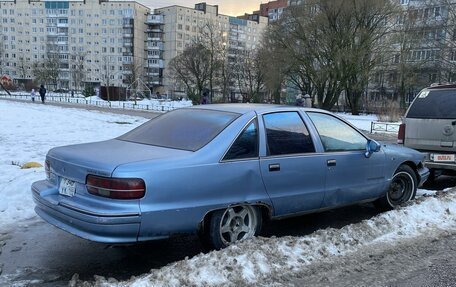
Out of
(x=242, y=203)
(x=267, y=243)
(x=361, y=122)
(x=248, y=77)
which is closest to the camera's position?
(x=267, y=243)

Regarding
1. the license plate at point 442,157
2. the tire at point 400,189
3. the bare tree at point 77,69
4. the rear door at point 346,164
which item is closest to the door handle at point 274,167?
the rear door at point 346,164

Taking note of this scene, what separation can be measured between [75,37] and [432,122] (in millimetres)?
126722

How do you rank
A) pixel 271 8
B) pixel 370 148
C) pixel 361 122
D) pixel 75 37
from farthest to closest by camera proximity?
pixel 271 8 < pixel 75 37 < pixel 361 122 < pixel 370 148

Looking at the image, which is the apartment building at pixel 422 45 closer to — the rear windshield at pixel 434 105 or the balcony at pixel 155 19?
the rear windshield at pixel 434 105

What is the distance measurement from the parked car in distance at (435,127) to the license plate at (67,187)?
6.53 meters

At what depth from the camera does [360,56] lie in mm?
38281

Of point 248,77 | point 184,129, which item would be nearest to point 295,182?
point 184,129

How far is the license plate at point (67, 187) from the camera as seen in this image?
424 centimetres

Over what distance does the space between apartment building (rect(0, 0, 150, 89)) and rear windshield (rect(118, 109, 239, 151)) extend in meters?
113

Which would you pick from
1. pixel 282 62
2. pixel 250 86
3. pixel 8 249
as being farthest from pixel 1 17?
pixel 8 249

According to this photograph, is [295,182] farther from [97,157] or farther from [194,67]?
[194,67]

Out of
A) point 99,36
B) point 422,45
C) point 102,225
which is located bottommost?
point 102,225

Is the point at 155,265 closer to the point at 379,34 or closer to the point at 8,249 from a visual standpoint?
the point at 8,249

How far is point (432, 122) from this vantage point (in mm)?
8297
